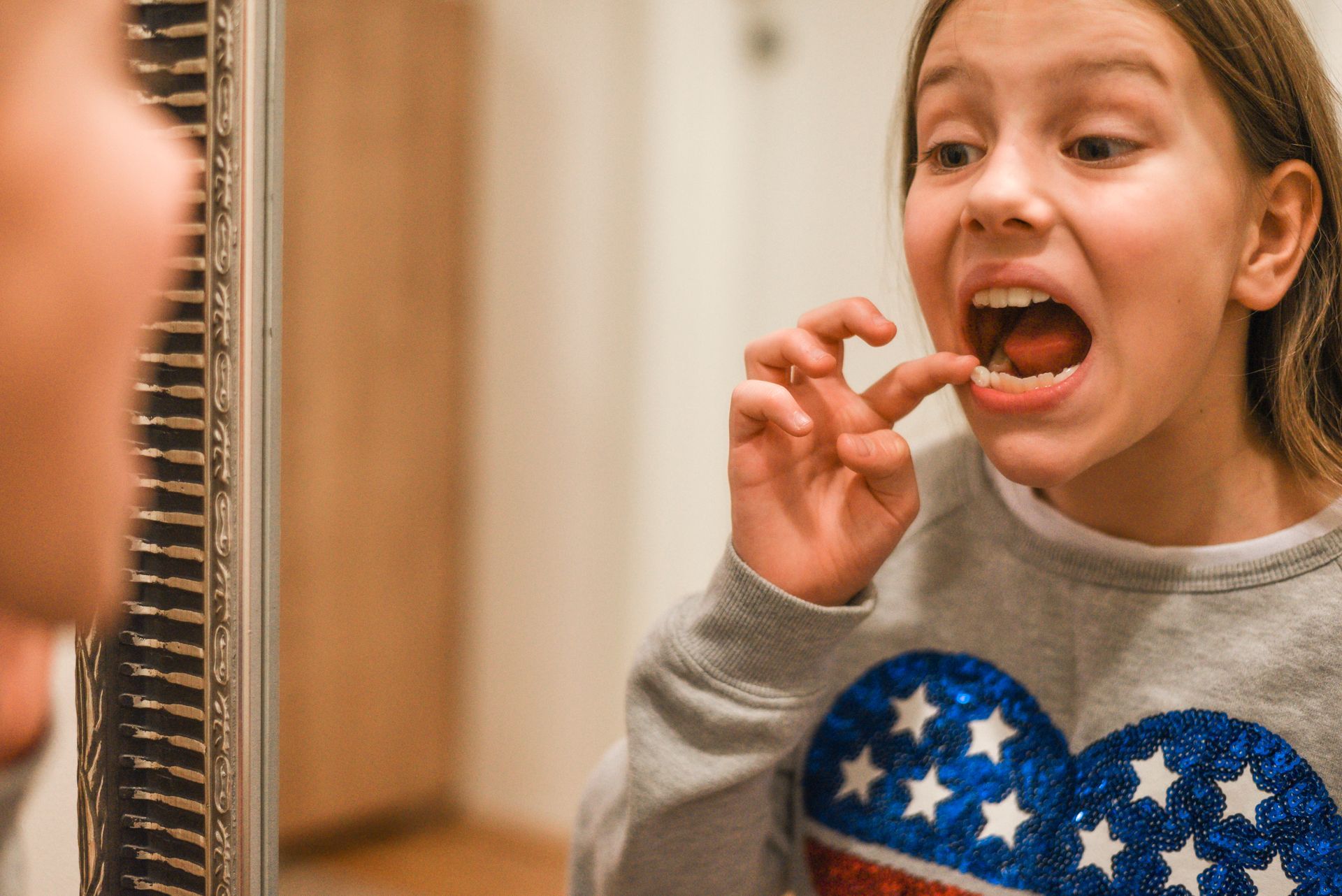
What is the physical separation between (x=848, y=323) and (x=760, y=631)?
18 centimetres

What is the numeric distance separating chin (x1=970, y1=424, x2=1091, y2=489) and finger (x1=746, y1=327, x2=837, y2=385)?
107 millimetres

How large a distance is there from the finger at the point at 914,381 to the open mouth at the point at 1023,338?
0.03 ft

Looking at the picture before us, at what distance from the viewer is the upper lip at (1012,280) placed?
565mm

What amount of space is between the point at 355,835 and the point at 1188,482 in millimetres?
1673

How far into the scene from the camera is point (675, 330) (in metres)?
1.87

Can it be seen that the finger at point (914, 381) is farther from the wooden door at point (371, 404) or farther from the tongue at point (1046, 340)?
the wooden door at point (371, 404)

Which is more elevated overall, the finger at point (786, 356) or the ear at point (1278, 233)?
the ear at point (1278, 233)

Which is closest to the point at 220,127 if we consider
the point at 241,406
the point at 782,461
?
the point at 241,406

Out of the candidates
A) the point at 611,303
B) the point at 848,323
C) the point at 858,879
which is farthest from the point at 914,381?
the point at 611,303

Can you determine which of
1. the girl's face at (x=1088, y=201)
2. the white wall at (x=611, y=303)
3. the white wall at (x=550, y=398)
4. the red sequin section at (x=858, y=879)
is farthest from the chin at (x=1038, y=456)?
the white wall at (x=550, y=398)

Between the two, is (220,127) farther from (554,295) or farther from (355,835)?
A: (355,835)

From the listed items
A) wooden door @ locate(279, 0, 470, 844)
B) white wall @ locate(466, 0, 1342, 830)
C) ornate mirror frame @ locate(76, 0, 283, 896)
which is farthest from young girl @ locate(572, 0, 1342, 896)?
wooden door @ locate(279, 0, 470, 844)

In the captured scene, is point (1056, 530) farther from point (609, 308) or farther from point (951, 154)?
point (609, 308)

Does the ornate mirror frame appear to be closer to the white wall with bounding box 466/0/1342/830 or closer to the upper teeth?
the upper teeth
